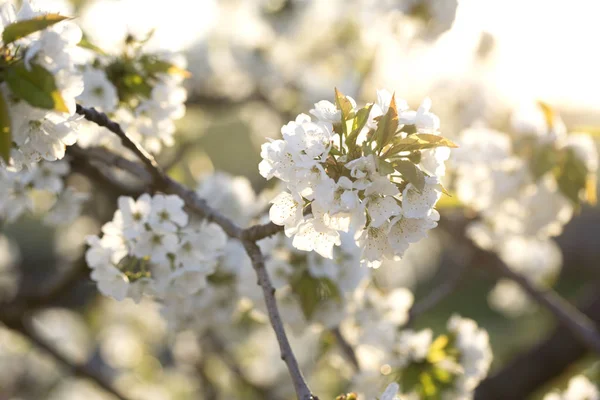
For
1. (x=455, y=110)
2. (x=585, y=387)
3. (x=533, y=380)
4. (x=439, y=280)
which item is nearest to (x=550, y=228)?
(x=585, y=387)

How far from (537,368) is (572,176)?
107 centimetres

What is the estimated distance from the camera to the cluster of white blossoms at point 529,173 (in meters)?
1.69

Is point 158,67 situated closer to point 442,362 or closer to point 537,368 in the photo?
point 442,362

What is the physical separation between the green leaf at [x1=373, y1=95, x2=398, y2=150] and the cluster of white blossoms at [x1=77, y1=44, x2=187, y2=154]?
23.1 inches

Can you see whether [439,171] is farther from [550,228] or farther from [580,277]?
[580,277]

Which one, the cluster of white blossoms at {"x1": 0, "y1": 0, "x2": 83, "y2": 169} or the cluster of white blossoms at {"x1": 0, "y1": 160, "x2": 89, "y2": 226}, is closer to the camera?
the cluster of white blossoms at {"x1": 0, "y1": 0, "x2": 83, "y2": 169}

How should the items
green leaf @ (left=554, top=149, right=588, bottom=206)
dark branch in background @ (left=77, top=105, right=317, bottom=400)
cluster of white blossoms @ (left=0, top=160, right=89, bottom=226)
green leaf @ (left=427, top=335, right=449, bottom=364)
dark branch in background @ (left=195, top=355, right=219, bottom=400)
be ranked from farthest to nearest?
dark branch in background @ (left=195, top=355, right=219, bottom=400)
green leaf @ (left=554, top=149, right=588, bottom=206)
green leaf @ (left=427, top=335, right=449, bottom=364)
cluster of white blossoms @ (left=0, top=160, right=89, bottom=226)
dark branch in background @ (left=77, top=105, right=317, bottom=400)

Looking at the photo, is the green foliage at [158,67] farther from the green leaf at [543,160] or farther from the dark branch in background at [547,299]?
the dark branch in background at [547,299]

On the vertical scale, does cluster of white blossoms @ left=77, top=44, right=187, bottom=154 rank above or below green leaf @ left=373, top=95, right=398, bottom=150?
above

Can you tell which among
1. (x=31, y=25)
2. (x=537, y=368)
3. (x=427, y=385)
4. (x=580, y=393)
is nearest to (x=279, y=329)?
(x=31, y=25)

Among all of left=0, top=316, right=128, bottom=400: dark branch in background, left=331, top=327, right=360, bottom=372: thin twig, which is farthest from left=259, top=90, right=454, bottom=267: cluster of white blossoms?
left=0, top=316, right=128, bottom=400: dark branch in background

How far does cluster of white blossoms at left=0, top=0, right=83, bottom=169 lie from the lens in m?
0.81

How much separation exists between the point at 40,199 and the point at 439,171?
2.07 meters

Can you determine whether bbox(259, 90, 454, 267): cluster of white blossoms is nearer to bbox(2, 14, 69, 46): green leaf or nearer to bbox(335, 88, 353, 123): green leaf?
bbox(335, 88, 353, 123): green leaf
